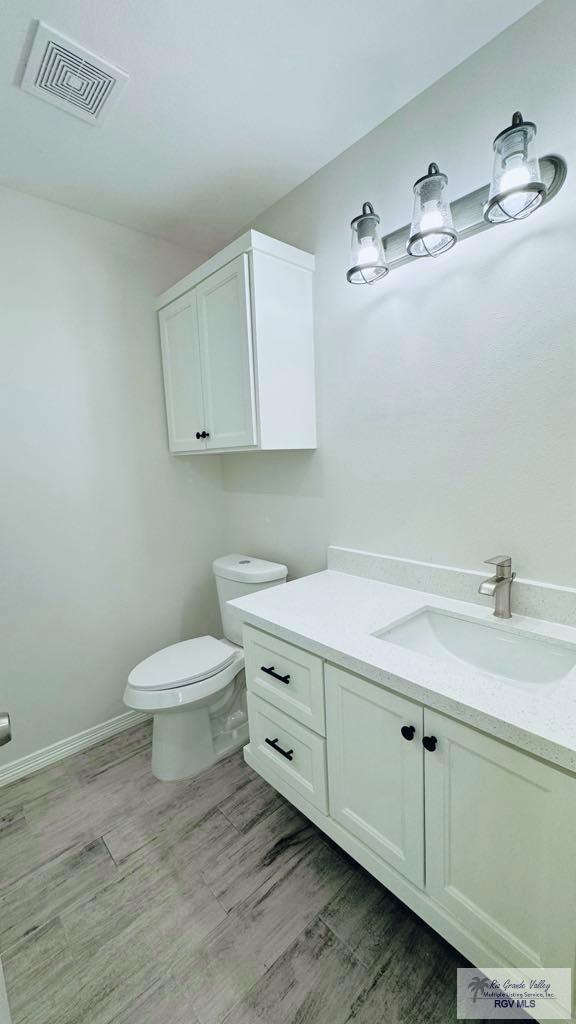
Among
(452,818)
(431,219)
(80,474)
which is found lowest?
(452,818)

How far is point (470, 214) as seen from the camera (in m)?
1.15

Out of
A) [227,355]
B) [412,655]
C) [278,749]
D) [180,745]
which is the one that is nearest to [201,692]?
[180,745]

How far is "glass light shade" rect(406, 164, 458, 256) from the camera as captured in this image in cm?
108

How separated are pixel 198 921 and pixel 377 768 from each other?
0.72 meters

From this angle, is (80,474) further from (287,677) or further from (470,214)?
(470,214)

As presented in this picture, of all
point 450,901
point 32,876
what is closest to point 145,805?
point 32,876

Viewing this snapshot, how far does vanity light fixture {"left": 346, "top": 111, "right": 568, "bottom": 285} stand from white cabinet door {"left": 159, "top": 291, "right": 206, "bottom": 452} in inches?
30.1

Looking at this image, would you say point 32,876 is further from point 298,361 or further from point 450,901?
point 298,361

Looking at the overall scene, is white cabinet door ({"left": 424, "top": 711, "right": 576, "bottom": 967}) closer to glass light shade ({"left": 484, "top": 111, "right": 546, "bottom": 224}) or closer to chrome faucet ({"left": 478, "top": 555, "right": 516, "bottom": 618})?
chrome faucet ({"left": 478, "top": 555, "right": 516, "bottom": 618})

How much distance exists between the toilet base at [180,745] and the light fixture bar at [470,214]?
1796 mm

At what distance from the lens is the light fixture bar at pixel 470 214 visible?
1.01 meters

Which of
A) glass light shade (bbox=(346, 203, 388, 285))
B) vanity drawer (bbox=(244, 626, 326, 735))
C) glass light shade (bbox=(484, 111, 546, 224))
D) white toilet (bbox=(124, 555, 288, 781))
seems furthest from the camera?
white toilet (bbox=(124, 555, 288, 781))

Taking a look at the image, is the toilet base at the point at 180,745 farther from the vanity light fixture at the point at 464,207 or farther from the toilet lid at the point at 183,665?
the vanity light fixture at the point at 464,207

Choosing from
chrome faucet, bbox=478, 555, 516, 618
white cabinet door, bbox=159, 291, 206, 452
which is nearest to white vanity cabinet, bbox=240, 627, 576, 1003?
chrome faucet, bbox=478, 555, 516, 618
